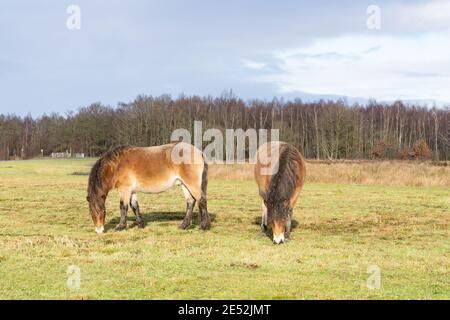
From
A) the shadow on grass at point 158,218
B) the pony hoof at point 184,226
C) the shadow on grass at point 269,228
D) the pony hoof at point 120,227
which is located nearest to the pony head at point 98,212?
the pony hoof at point 120,227

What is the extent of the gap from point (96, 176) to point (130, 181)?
86 centimetres

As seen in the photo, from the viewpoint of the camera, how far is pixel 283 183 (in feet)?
33.8

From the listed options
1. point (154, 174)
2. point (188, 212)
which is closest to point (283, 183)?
point (188, 212)

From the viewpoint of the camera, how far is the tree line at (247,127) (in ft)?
244

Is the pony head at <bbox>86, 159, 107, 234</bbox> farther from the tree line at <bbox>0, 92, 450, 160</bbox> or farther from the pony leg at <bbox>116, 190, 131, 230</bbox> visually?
the tree line at <bbox>0, 92, 450, 160</bbox>

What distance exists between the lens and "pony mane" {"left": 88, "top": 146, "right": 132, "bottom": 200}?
11867 millimetres

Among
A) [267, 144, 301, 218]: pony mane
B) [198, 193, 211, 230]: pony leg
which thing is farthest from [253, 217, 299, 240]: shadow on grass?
[198, 193, 211, 230]: pony leg

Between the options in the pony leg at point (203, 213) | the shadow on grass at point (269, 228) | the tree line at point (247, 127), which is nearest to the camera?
the shadow on grass at point (269, 228)

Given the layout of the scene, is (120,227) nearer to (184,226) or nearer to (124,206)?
(124,206)

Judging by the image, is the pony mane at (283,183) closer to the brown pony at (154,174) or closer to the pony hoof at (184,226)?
the brown pony at (154,174)

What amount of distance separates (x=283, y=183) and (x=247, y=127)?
83376mm

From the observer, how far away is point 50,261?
27.8 feet

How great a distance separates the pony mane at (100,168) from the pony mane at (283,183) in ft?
14.2
